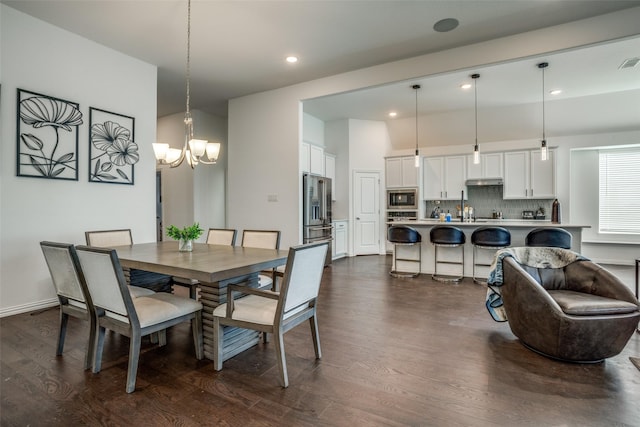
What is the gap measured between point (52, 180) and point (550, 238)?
6.14 meters

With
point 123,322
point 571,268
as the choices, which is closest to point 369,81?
point 571,268

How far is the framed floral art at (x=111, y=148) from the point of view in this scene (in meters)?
3.97

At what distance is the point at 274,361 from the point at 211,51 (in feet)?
12.7

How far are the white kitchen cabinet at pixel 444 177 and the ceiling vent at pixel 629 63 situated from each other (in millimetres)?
3043

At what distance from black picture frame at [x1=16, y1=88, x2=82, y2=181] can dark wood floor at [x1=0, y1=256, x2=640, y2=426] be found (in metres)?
1.67

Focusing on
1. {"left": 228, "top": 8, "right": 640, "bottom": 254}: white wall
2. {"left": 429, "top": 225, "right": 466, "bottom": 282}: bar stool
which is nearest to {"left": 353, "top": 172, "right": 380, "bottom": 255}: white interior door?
{"left": 228, "top": 8, "right": 640, "bottom": 254}: white wall

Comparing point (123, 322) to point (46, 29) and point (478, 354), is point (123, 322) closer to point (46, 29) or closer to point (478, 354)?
point (478, 354)

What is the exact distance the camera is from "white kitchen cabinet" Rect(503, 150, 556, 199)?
6.62 meters

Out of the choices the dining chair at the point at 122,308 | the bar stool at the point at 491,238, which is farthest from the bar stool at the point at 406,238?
the dining chair at the point at 122,308

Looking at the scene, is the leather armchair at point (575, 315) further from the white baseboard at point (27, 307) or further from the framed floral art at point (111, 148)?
the white baseboard at point (27, 307)

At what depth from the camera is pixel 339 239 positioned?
23.4 ft

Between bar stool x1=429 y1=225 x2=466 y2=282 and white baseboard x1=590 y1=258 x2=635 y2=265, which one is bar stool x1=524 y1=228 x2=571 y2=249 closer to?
bar stool x1=429 y1=225 x2=466 y2=282

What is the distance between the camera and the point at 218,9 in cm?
326

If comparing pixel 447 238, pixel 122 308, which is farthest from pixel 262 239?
pixel 447 238
